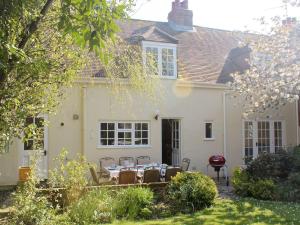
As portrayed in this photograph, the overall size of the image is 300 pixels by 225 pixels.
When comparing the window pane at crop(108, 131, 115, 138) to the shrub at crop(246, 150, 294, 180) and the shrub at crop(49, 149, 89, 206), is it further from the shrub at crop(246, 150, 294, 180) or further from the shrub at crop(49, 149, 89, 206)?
the shrub at crop(49, 149, 89, 206)

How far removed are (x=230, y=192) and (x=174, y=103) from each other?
5.36m

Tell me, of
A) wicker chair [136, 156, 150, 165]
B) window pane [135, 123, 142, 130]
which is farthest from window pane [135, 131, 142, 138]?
wicker chair [136, 156, 150, 165]

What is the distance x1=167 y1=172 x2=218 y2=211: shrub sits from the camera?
34.4 feet

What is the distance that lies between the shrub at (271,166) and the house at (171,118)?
450cm

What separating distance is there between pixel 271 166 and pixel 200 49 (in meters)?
9.08

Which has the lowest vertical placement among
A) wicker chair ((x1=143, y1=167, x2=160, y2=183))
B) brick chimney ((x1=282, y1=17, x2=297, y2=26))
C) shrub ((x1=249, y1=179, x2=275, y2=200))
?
shrub ((x1=249, y1=179, x2=275, y2=200))

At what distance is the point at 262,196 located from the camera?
488 inches

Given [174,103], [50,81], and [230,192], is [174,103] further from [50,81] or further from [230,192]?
[50,81]

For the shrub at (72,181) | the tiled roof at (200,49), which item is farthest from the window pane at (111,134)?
the shrub at (72,181)

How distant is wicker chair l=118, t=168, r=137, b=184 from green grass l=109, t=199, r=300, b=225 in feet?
8.25

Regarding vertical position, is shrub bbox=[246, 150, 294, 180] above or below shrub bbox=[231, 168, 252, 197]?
above

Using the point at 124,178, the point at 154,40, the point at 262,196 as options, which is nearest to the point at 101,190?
the point at 124,178

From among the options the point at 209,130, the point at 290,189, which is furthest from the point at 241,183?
the point at 209,130

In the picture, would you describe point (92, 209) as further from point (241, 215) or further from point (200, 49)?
point (200, 49)
